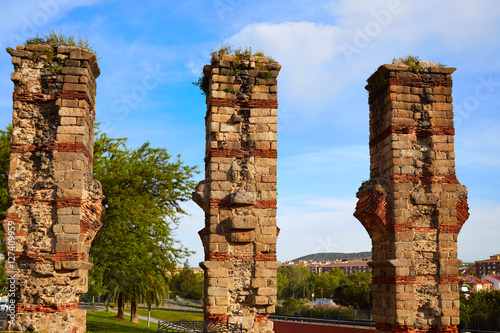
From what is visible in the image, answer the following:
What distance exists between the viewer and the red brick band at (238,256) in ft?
34.6

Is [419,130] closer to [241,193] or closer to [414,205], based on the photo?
[414,205]

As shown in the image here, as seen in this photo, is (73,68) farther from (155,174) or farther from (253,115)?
(155,174)

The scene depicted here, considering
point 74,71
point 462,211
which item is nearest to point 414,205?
point 462,211

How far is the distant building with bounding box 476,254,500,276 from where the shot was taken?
118 metres

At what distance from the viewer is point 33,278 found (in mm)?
10219

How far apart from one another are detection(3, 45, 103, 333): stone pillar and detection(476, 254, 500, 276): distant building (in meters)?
126

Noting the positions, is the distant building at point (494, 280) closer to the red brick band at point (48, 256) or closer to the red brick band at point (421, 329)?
the red brick band at point (421, 329)

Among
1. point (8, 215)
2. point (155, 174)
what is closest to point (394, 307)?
point (8, 215)

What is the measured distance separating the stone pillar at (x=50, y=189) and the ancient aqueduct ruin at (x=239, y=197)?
0.02 m

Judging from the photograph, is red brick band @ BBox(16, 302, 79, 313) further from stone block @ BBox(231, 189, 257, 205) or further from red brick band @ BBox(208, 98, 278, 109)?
red brick band @ BBox(208, 98, 278, 109)

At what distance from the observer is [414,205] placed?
11.5 metres

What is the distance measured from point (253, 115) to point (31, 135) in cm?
520

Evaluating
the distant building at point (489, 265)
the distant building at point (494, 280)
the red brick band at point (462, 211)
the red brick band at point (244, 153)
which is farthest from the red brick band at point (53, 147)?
the distant building at point (489, 265)

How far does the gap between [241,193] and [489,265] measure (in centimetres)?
13221
